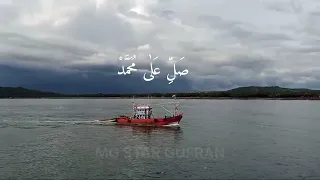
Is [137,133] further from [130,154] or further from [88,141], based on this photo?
[130,154]

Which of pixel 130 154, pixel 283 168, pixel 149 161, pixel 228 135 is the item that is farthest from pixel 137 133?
pixel 283 168
